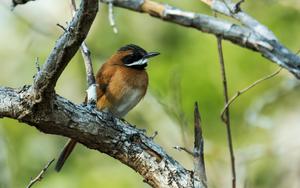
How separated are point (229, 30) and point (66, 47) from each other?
1562 mm

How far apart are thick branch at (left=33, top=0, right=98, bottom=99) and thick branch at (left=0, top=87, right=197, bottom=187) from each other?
0.15m

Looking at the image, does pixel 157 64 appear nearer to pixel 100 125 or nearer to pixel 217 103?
pixel 217 103

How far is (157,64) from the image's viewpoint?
338 inches

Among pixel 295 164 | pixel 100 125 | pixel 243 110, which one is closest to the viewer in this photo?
pixel 100 125

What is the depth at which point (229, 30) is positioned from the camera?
4.54 meters

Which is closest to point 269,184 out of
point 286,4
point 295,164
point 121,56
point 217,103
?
point 295,164

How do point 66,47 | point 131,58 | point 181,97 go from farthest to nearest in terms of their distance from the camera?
point 181,97 < point 131,58 < point 66,47

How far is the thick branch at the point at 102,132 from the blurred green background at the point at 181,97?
310cm

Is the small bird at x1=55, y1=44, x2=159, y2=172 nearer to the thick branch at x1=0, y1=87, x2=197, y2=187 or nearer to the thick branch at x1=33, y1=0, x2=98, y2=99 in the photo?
the thick branch at x1=0, y1=87, x2=197, y2=187

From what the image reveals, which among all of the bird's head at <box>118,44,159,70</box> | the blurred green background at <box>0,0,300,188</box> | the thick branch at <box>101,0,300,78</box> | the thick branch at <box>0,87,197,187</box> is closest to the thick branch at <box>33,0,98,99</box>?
the thick branch at <box>0,87,197,187</box>

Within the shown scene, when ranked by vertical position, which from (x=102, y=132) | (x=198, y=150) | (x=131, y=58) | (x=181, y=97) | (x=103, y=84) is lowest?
(x=102, y=132)

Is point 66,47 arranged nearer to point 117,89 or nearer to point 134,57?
point 117,89

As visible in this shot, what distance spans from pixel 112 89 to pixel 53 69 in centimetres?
235

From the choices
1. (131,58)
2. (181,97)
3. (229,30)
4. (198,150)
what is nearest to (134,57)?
(131,58)
